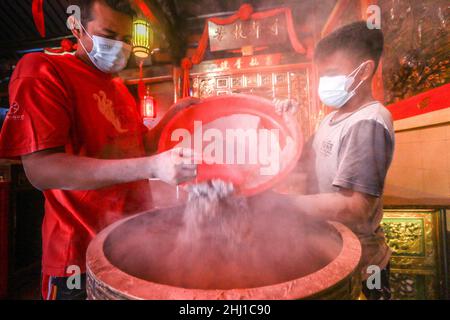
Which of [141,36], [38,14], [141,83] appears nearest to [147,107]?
[141,83]

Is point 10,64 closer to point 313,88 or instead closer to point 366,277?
point 313,88

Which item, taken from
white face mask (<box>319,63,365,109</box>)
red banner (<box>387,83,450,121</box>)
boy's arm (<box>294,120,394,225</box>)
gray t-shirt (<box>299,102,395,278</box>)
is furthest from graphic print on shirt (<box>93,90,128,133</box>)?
red banner (<box>387,83,450,121</box>)

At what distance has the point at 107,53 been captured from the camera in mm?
1396

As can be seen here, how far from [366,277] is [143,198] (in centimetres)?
152

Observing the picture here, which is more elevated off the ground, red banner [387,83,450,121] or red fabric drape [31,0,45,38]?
red fabric drape [31,0,45,38]

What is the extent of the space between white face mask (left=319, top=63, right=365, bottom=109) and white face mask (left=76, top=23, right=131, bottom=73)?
1.40 meters

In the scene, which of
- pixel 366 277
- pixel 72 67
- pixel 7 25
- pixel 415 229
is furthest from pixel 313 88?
pixel 7 25

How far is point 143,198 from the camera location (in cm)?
150

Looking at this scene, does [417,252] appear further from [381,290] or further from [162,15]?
[162,15]

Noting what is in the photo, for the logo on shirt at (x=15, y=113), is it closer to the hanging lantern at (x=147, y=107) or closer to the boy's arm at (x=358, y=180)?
the boy's arm at (x=358, y=180)

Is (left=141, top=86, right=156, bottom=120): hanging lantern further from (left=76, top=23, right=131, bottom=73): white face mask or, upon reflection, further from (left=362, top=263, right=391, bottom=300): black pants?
(left=362, top=263, right=391, bottom=300): black pants

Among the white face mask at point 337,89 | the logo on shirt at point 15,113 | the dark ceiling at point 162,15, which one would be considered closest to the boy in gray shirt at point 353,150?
the white face mask at point 337,89

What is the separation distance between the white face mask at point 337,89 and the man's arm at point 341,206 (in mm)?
747

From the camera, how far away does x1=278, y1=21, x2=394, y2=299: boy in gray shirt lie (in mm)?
1271
